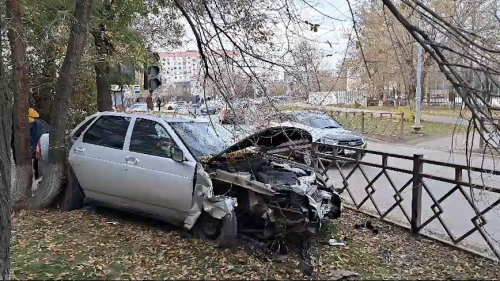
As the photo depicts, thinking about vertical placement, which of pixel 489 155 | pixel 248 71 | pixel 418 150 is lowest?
pixel 418 150

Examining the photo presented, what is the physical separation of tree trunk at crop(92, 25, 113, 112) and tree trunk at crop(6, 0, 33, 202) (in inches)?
110

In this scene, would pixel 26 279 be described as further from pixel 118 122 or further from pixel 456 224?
pixel 456 224

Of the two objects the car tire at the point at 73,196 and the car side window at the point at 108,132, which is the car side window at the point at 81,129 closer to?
the car side window at the point at 108,132

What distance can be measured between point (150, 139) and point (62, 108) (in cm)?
183

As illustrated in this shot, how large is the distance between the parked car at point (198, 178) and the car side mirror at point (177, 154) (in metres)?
0.01

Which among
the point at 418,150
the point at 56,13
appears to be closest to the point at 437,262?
the point at 56,13

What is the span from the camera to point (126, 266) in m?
4.35

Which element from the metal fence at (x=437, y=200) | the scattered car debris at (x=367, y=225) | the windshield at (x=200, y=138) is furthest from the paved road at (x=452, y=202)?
the windshield at (x=200, y=138)

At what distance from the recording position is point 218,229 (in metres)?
5.16

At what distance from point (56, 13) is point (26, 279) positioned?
5630 millimetres

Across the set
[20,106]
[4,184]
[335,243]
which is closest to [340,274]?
[335,243]

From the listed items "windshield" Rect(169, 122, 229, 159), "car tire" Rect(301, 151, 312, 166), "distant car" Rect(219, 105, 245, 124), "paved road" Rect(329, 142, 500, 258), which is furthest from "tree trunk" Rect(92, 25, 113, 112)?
"paved road" Rect(329, 142, 500, 258)

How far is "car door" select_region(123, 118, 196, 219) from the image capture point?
519cm

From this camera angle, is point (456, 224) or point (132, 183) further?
point (456, 224)
